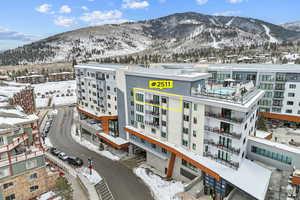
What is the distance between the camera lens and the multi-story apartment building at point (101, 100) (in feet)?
138

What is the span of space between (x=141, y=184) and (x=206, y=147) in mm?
13084

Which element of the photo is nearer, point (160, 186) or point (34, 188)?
point (34, 188)

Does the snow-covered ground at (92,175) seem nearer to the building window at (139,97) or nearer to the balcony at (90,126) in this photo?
the balcony at (90,126)

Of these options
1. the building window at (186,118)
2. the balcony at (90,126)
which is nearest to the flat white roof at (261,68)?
the building window at (186,118)

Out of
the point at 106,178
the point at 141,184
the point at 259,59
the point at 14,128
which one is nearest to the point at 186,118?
the point at 141,184

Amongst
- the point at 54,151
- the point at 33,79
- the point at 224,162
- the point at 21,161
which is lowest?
the point at 54,151

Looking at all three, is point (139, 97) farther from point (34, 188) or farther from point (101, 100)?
point (34, 188)

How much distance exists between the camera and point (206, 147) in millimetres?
28938

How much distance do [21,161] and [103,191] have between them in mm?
12741

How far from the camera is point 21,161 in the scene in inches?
986

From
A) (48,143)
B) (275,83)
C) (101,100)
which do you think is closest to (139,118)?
(101,100)

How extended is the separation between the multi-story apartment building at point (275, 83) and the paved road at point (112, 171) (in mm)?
36663

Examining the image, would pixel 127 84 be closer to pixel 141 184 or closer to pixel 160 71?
pixel 160 71

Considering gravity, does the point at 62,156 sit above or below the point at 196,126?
below
